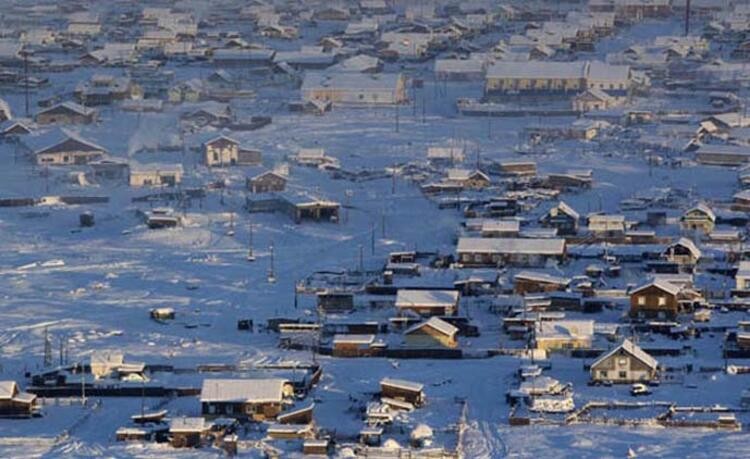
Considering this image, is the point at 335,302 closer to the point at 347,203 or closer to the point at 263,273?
the point at 263,273

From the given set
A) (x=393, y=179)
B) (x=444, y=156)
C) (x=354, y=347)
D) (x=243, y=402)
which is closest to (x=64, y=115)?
(x=444, y=156)

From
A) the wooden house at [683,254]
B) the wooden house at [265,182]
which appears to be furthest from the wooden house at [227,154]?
the wooden house at [683,254]

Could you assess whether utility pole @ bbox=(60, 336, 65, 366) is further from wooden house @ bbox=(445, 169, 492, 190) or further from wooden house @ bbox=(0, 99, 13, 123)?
wooden house @ bbox=(0, 99, 13, 123)

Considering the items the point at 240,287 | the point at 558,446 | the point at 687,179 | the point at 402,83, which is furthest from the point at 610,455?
the point at 402,83

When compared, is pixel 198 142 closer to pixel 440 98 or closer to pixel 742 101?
pixel 440 98

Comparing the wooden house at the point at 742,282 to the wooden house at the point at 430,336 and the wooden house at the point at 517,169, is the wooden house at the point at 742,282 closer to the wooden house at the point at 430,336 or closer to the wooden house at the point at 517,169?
the wooden house at the point at 430,336
